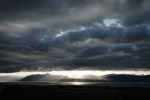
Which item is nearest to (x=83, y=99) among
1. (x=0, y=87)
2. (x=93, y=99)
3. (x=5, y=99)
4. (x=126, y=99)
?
(x=93, y=99)

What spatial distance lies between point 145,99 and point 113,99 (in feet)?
60.0

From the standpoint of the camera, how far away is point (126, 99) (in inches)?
3233

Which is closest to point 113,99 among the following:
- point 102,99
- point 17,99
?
point 102,99

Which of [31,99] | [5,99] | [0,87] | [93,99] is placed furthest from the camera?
[0,87]

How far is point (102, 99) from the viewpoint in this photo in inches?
3216

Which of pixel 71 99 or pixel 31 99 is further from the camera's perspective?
pixel 71 99

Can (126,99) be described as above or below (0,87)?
below

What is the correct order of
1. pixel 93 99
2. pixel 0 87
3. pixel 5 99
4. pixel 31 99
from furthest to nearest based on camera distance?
pixel 0 87, pixel 93 99, pixel 31 99, pixel 5 99

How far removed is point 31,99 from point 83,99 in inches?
978

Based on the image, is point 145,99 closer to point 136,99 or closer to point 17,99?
point 136,99

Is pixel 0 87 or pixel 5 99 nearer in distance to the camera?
pixel 5 99

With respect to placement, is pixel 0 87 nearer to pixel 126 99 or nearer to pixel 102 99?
pixel 102 99

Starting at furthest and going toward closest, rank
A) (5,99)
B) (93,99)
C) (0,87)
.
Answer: (0,87) → (93,99) → (5,99)

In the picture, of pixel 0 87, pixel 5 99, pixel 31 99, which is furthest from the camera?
pixel 0 87
